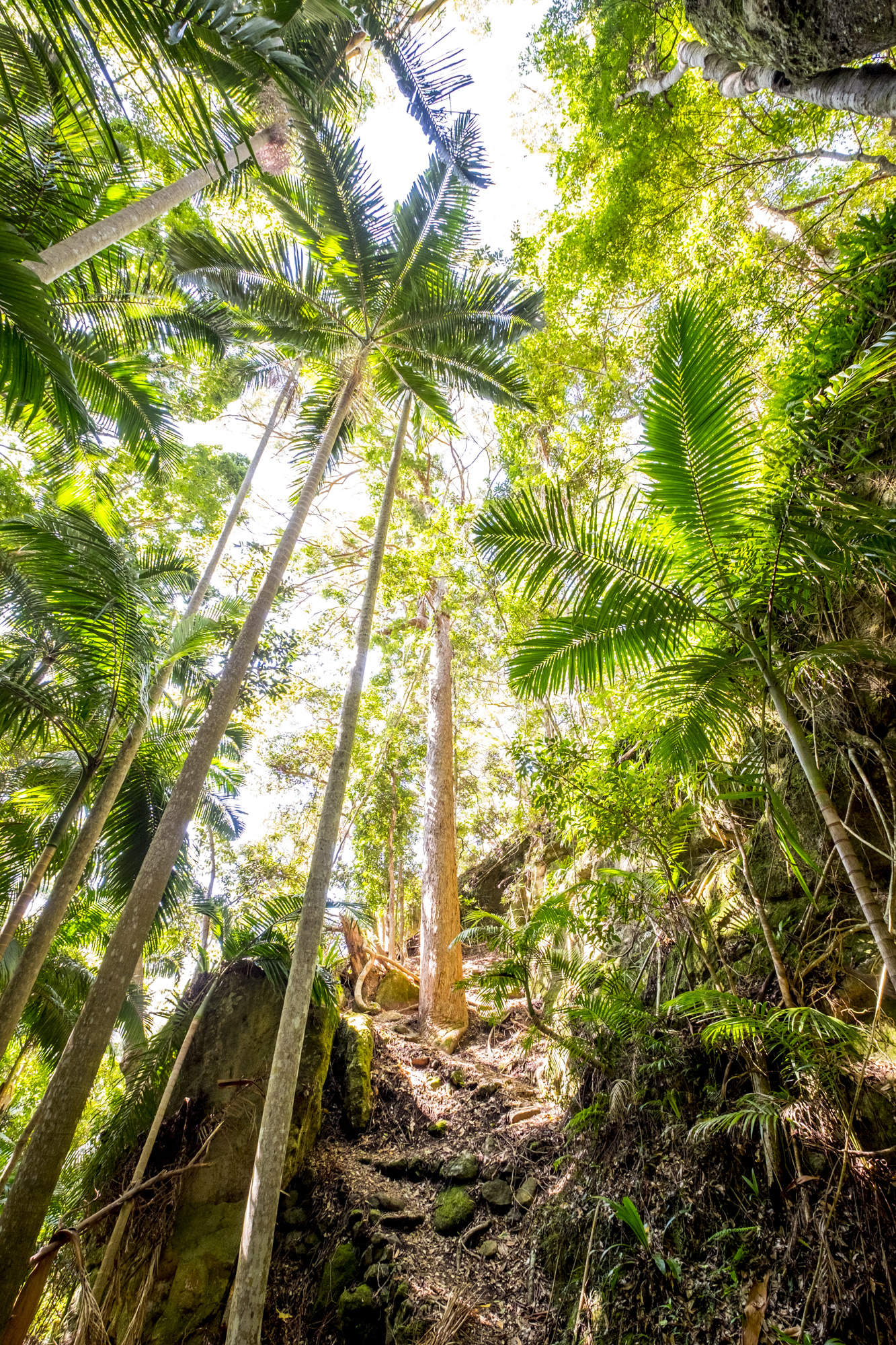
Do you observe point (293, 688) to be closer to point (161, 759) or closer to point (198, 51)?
point (161, 759)

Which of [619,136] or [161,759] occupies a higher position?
[619,136]

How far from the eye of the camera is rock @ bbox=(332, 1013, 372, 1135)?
16.4 ft

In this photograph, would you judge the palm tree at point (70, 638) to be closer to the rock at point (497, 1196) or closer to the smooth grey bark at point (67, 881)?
the smooth grey bark at point (67, 881)

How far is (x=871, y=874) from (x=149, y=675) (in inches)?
205

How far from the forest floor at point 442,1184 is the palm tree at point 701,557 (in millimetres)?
3405

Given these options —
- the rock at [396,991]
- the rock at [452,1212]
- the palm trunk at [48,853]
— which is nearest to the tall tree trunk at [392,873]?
the rock at [396,991]

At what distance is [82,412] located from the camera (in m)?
3.41

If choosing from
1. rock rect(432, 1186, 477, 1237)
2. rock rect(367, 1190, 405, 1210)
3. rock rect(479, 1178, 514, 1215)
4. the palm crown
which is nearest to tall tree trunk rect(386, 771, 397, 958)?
rock rect(367, 1190, 405, 1210)

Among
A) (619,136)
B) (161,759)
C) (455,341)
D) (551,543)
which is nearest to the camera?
(551,543)

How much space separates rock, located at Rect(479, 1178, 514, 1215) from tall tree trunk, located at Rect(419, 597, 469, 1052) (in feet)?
6.61

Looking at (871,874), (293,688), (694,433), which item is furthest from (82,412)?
(293,688)

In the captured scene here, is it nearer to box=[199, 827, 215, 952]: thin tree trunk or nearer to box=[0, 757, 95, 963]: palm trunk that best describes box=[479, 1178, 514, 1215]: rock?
box=[0, 757, 95, 963]: palm trunk

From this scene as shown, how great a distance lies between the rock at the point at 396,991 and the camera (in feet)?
26.2

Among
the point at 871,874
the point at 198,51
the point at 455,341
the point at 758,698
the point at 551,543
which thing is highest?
the point at 455,341
